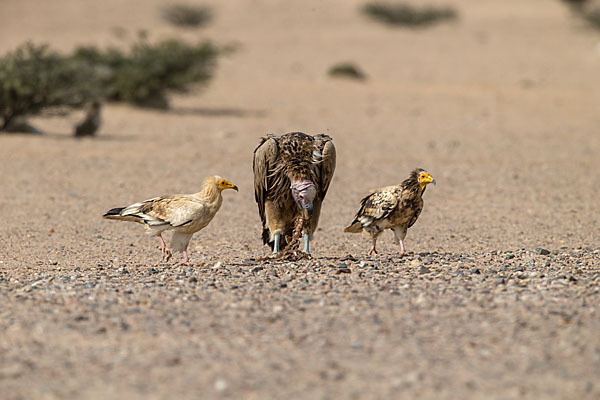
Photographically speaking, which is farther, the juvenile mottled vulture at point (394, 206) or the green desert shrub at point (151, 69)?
the green desert shrub at point (151, 69)

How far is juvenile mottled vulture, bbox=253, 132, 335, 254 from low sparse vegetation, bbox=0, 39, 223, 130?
10.1 meters

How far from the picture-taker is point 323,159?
318 inches

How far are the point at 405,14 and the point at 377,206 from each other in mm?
34868

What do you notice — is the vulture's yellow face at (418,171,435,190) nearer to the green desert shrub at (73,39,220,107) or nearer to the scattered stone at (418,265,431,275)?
the scattered stone at (418,265,431,275)

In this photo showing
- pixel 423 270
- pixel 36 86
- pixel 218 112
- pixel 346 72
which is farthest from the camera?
pixel 346 72

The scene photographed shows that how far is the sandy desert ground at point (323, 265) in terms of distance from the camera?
5.00m

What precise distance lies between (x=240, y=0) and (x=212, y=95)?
26745 millimetres

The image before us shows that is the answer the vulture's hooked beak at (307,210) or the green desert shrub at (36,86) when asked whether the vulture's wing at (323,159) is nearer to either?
the vulture's hooked beak at (307,210)

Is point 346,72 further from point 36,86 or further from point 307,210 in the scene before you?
point 307,210

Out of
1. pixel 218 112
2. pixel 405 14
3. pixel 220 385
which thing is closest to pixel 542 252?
pixel 220 385

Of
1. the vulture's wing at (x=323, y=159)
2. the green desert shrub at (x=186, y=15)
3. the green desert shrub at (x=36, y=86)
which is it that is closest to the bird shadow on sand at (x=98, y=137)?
the green desert shrub at (x=36, y=86)

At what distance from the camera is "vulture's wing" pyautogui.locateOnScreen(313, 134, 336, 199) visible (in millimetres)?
8086

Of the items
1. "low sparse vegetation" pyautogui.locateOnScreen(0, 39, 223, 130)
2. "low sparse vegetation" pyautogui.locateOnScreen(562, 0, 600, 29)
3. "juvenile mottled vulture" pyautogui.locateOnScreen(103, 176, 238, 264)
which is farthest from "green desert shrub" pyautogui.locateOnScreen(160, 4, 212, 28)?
"juvenile mottled vulture" pyautogui.locateOnScreen(103, 176, 238, 264)

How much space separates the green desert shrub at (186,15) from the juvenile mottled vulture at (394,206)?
3720 cm
